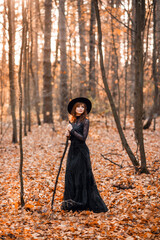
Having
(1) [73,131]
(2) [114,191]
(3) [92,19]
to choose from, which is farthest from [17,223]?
(3) [92,19]

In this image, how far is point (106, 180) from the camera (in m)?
6.27

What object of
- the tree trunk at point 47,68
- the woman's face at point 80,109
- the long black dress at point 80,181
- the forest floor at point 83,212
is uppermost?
the tree trunk at point 47,68

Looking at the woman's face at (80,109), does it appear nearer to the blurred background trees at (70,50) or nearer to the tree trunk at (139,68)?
the blurred background trees at (70,50)

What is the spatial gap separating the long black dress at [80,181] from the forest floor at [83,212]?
0.54 feet

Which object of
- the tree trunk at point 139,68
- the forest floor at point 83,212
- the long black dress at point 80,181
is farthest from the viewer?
the tree trunk at point 139,68

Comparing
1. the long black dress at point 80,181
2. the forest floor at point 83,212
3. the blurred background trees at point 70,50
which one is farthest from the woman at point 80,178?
the blurred background trees at point 70,50

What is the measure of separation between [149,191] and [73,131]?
2247 millimetres

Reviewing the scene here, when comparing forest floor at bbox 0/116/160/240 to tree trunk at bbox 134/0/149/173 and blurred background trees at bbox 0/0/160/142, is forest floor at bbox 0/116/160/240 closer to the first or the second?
tree trunk at bbox 134/0/149/173

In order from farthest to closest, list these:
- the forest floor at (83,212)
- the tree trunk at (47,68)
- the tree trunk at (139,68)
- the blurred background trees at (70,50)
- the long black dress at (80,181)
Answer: the tree trunk at (47,68)
the blurred background trees at (70,50)
the tree trunk at (139,68)
the long black dress at (80,181)
the forest floor at (83,212)

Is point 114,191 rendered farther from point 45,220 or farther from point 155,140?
point 155,140

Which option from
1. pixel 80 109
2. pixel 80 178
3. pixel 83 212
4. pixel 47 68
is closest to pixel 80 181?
pixel 80 178

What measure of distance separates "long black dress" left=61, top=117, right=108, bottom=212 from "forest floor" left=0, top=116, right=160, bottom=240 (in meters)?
0.16

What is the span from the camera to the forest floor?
372cm

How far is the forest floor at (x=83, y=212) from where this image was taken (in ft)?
12.2
